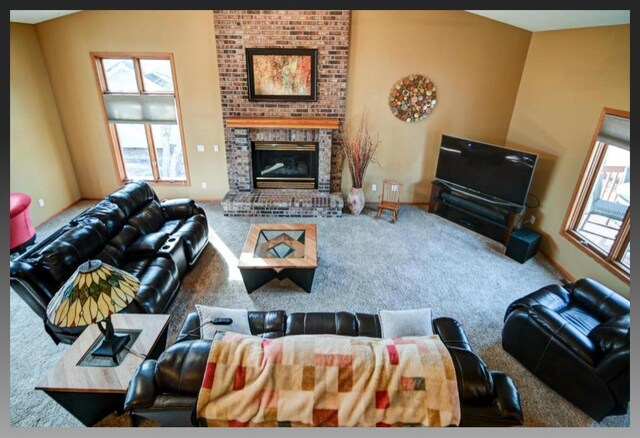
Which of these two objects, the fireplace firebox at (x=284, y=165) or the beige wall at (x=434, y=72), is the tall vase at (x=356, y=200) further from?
the fireplace firebox at (x=284, y=165)

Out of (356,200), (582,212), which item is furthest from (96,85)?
(582,212)

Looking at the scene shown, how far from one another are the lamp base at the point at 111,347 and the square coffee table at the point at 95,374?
1.5 inches

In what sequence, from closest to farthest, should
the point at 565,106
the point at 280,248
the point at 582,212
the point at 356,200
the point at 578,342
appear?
the point at 578,342
the point at 280,248
the point at 582,212
the point at 565,106
the point at 356,200

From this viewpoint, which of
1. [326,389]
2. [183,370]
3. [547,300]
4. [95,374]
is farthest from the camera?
[547,300]

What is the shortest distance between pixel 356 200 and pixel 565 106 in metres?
3.05

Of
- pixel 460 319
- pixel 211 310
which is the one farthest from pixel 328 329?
pixel 460 319

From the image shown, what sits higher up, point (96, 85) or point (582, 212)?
point (96, 85)

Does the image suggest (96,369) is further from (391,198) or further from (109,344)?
(391,198)

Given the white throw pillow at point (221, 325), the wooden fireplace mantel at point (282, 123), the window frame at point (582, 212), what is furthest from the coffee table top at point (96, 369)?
the window frame at point (582, 212)

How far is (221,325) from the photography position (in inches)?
93.0

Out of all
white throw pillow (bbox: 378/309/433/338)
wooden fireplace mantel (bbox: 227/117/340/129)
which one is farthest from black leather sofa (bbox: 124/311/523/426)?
wooden fireplace mantel (bbox: 227/117/340/129)

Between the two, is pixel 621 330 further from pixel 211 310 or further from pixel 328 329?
pixel 211 310

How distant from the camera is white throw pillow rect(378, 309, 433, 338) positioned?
2.39 meters

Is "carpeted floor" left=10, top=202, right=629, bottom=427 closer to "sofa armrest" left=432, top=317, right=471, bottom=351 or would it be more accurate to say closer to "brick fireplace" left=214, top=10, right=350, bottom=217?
"brick fireplace" left=214, top=10, right=350, bottom=217
